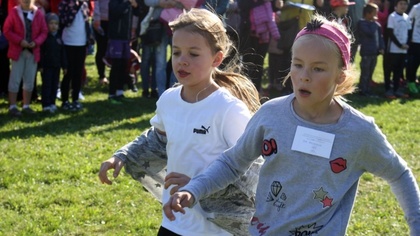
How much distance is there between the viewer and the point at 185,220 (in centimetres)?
353

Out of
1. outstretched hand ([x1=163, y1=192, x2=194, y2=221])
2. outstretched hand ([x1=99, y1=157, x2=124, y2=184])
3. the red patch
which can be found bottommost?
outstretched hand ([x1=99, y1=157, x2=124, y2=184])

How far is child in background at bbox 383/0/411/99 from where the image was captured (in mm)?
12789

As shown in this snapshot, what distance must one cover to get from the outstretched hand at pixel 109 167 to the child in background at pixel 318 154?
25.6 inches

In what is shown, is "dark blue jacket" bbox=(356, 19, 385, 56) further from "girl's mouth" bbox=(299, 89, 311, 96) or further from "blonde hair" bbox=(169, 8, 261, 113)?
"girl's mouth" bbox=(299, 89, 311, 96)

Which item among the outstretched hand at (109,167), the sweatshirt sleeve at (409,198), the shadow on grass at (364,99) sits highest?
the sweatshirt sleeve at (409,198)

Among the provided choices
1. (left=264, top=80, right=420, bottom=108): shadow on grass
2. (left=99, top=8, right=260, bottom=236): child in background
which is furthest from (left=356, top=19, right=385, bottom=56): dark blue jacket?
(left=99, top=8, right=260, bottom=236): child in background

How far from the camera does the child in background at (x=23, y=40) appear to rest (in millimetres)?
9039

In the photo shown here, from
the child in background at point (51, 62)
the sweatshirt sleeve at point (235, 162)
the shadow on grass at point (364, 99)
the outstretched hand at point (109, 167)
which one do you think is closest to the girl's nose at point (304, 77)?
the sweatshirt sleeve at point (235, 162)

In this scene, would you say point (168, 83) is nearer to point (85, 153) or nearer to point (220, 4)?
point (220, 4)

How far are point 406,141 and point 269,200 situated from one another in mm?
6572

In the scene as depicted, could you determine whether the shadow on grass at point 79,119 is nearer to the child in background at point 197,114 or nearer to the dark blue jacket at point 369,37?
the dark blue jacket at point 369,37

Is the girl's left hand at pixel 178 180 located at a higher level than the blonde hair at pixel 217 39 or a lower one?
lower

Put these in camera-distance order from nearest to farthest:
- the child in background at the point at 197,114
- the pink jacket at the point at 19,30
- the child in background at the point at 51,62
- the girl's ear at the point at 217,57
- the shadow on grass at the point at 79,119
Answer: the child in background at the point at 197,114
the girl's ear at the point at 217,57
the shadow on grass at the point at 79,119
the pink jacket at the point at 19,30
the child in background at the point at 51,62

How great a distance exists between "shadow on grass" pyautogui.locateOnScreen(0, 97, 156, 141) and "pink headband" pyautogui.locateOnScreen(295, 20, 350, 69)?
19.1 feet
